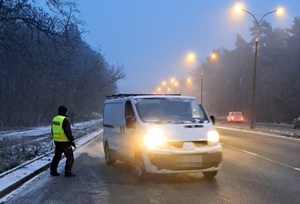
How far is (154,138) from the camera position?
34.0ft

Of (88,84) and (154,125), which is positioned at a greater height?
(88,84)

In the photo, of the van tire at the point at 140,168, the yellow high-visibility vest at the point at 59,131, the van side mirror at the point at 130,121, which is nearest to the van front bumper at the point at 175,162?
the van tire at the point at 140,168

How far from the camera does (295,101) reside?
6744 cm

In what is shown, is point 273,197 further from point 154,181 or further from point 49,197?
point 49,197

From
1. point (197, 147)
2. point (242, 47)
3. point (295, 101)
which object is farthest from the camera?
point (242, 47)

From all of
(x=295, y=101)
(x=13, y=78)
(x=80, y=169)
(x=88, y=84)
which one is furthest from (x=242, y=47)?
(x=80, y=169)

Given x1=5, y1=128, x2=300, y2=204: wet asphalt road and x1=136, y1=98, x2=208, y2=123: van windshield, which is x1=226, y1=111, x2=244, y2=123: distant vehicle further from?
x1=136, y1=98, x2=208, y2=123: van windshield

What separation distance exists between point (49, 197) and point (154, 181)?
2.64 m

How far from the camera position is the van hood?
33.8 ft

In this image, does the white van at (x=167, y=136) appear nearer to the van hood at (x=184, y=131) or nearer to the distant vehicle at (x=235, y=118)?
the van hood at (x=184, y=131)

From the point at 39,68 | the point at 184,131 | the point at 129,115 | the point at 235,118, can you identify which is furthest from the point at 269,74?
the point at 184,131

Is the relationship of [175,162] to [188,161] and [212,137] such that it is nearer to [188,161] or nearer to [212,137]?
[188,161]

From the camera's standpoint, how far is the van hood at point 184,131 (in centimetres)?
1030

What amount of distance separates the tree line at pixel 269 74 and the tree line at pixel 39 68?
57.8 feet
